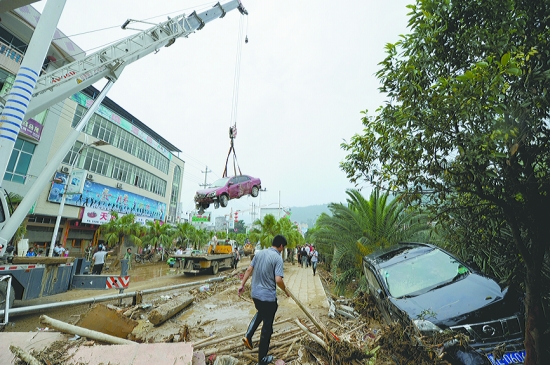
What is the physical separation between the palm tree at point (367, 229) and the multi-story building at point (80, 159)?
14511mm

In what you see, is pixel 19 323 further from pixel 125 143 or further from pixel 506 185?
pixel 125 143

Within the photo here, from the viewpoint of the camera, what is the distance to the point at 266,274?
3947 millimetres

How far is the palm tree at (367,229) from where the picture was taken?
997cm

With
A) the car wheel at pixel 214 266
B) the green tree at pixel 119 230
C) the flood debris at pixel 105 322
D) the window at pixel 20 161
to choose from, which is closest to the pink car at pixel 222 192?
the car wheel at pixel 214 266

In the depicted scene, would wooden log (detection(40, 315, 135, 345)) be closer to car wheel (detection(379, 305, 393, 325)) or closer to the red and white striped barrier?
the red and white striped barrier

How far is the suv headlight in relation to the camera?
3.31 metres

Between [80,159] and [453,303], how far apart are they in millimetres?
30766

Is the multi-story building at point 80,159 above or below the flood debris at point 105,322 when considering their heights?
above

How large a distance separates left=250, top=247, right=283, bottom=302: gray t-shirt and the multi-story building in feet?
49.9

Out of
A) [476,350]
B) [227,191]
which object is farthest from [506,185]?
[227,191]

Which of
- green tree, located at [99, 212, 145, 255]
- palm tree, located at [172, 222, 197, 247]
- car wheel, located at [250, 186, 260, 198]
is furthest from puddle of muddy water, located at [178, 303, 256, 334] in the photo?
palm tree, located at [172, 222, 197, 247]

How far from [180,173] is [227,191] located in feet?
124

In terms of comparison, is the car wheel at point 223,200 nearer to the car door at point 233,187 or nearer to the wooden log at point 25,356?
the car door at point 233,187

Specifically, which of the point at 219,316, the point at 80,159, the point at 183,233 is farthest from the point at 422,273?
the point at 183,233
